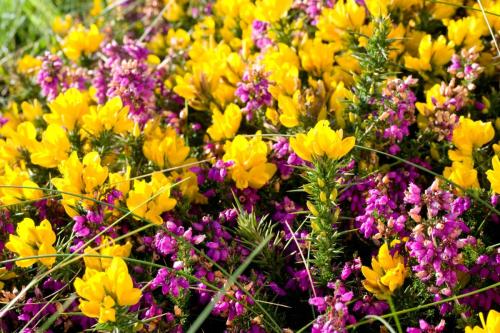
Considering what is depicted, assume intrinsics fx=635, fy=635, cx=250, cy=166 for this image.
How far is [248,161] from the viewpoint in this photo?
177 centimetres

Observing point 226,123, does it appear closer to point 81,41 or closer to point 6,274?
point 6,274

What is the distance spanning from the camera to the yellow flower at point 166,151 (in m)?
1.87

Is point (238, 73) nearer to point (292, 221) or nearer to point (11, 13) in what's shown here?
point (292, 221)

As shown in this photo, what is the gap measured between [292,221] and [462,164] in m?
0.49

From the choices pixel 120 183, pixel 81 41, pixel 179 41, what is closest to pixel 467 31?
pixel 179 41

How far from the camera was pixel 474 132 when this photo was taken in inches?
67.5

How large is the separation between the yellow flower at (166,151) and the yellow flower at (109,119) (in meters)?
0.09

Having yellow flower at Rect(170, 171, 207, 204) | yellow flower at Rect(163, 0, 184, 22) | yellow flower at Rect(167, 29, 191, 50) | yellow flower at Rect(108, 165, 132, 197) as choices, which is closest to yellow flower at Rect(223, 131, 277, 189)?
yellow flower at Rect(170, 171, 207, 204)

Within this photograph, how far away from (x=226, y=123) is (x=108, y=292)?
0.76 metres

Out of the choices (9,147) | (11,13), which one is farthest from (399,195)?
(11,13)

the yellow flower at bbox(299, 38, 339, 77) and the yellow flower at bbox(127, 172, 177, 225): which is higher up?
the yellow flower at bbox(299, 38, 339, 77)

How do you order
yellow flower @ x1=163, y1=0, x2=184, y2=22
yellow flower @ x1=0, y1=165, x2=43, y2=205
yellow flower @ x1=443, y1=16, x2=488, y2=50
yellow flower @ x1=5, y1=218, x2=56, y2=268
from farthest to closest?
yellow flower @ x1=163, y1=0, x2=184, y2=22 → yellow flower @ x1=443, y1=16, x2=488, y2=50 → yellow flower @ x1=0, y1=165, x2=43, y2=205 → yellow flower @ x1=5, y1=218, x2=56, y2=268

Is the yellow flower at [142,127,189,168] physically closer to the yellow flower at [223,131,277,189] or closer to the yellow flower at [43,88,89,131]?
the yellow flower at [223,131,277,189]

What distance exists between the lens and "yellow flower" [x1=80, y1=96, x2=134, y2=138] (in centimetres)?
189
